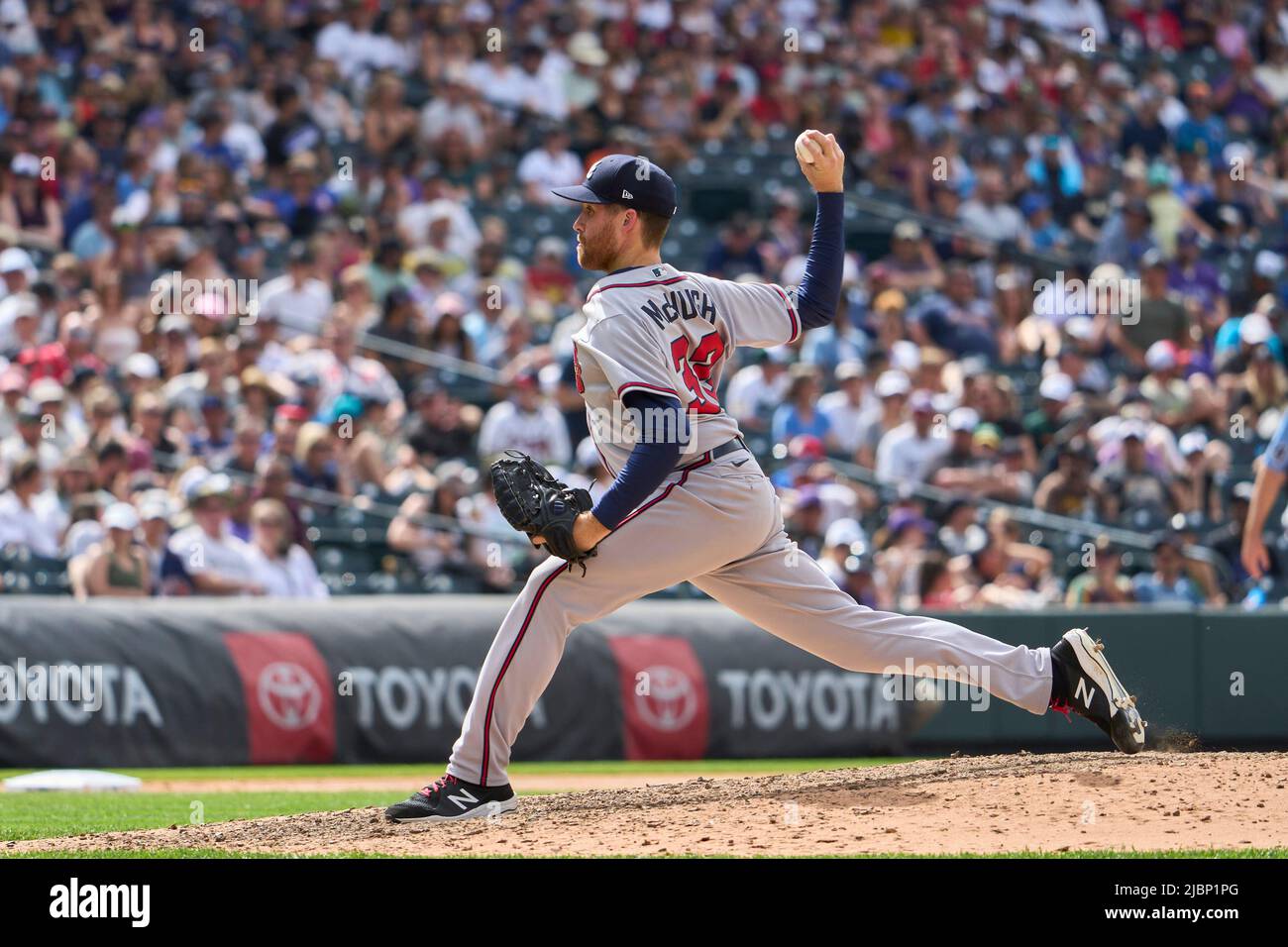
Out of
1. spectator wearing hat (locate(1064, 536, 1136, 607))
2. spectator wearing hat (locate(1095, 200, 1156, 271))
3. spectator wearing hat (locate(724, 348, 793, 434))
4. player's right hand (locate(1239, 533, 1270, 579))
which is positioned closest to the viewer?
player's right hand (locate(1239, 533, 1270, 579))

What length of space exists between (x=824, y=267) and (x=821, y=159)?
0.34m

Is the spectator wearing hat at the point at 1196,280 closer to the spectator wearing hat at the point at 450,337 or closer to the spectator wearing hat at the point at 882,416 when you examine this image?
the spectator wearing hat at the point at 882,416

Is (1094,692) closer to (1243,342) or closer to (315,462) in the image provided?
(315,462)

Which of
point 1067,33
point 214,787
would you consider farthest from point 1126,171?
point 214,787

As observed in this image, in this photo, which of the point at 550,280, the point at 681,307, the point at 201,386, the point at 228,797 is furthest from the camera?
the point at 550,280

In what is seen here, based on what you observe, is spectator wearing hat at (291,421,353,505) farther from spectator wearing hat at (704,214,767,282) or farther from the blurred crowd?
spectator wearing hat at (704,214,767,282)

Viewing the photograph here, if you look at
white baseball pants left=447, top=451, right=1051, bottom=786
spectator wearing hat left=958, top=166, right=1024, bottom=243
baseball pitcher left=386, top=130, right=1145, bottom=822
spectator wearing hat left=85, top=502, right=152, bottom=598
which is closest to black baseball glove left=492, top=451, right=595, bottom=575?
baseball pitcher left=386, top=130, right=1145, bottom=822

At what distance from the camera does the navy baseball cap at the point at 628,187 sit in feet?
19.0

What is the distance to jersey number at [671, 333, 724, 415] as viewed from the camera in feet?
18.9

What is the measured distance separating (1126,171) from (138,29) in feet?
32.0

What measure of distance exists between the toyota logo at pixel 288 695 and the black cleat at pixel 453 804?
4.91 m

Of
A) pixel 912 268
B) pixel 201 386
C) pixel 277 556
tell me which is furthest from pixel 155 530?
pixel 912 268

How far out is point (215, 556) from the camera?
11.4 metres

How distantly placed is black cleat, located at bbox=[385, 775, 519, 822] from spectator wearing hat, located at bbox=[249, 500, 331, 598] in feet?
18.9
